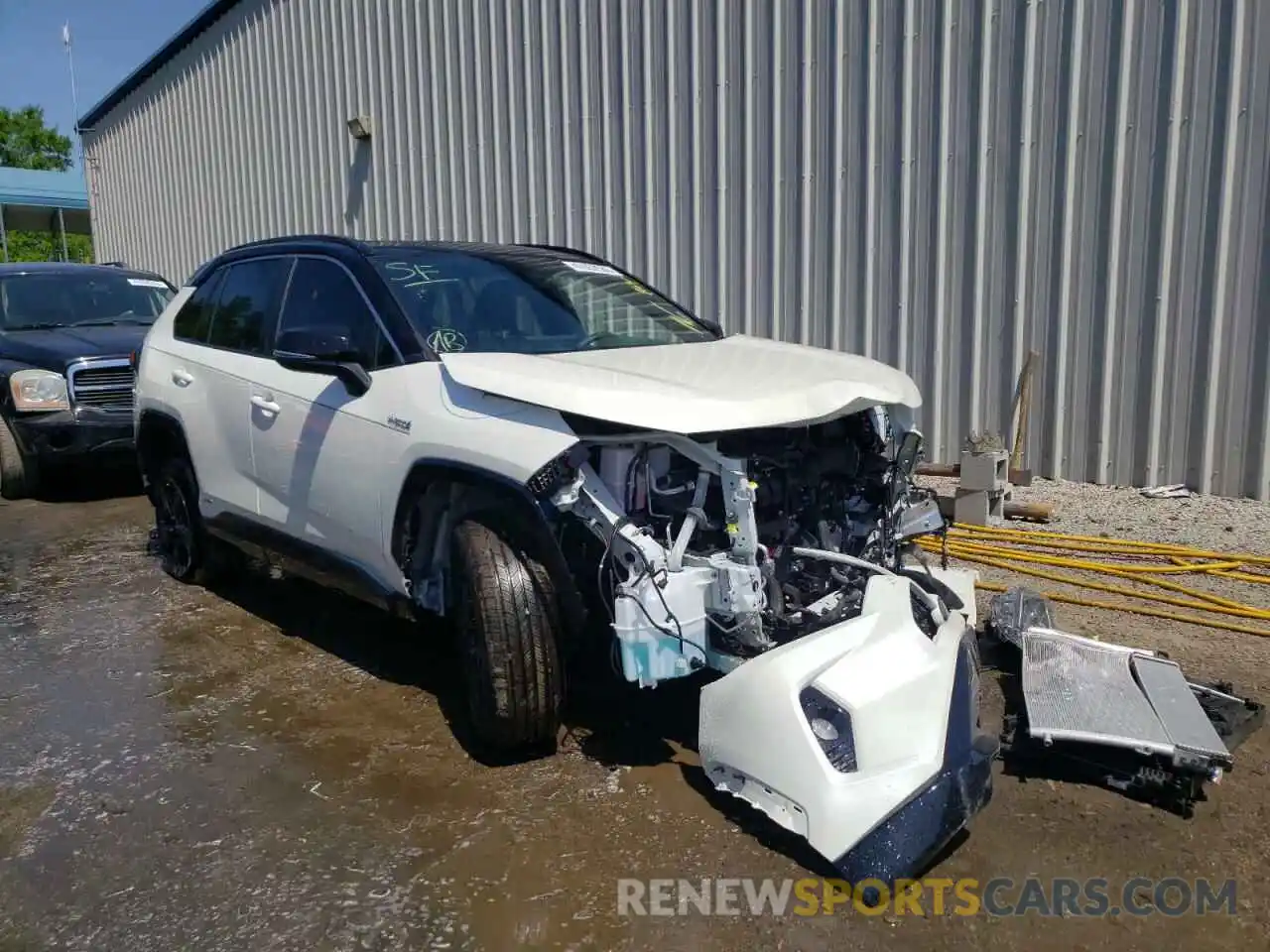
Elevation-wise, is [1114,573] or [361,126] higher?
[361,126]

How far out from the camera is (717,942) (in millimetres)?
2527

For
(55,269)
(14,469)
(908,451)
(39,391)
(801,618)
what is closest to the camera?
(801,618)

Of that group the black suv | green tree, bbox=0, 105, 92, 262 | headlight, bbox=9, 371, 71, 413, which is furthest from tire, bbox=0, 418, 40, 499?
green tree, bbox=0, 105, 92, 262

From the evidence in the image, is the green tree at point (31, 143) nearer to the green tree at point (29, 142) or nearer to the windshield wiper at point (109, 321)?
the green tree at point (29, 142)

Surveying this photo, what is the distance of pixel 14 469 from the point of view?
25.8 feet

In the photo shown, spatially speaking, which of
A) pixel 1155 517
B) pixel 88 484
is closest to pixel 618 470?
pixel 1155 517

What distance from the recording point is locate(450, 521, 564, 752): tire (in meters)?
3.23

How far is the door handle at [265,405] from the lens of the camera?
432 centimetres

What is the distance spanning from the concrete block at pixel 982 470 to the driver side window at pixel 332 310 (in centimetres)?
364

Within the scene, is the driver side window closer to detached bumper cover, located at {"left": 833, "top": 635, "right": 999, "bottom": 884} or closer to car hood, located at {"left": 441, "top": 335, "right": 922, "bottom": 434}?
car hood, located at {"left": 441, "top": 335, "right": 922, "bottom": 434}

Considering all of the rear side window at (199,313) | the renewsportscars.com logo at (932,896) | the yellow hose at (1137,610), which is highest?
the rear side window at (199,313)

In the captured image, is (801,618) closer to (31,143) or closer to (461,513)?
(461,513)

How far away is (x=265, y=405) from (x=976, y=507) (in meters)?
4.01

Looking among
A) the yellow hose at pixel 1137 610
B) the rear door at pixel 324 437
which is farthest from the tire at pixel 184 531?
the yellow hose at pixel 1137 610
